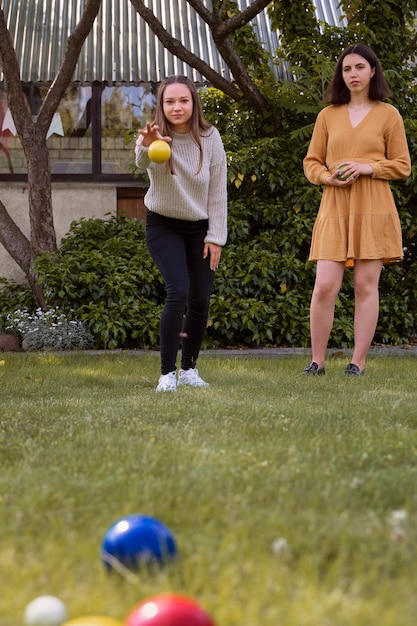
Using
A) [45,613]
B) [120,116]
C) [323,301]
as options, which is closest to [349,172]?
[323,301]

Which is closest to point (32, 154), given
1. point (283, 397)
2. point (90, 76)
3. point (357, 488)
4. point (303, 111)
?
point (90, 76)

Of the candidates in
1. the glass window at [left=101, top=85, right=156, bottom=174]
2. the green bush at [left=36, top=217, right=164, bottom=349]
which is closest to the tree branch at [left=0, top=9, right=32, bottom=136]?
the green bush at [left=36, top=217, right=164, bottom=349]

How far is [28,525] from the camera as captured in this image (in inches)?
79.2

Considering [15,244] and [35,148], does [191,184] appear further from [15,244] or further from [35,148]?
[15,244]

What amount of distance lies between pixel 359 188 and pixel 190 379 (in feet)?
5.38

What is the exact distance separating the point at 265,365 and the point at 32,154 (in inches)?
143

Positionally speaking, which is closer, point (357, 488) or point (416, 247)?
point (357, 488)

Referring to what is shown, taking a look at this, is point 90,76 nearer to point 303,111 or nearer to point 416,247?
point 303,111

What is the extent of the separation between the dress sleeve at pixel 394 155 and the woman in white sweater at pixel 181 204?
1114 mm

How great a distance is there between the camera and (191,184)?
466cm

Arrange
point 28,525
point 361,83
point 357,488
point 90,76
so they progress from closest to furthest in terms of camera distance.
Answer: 1. point 28,525
2. point 357,488
3. point 361,83
4. point 90,76

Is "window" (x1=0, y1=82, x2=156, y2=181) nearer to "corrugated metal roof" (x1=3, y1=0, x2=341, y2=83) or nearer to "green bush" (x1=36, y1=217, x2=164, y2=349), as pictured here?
"corrugated metal roof" (x1=3, y1=0, x2=341, y2=83)

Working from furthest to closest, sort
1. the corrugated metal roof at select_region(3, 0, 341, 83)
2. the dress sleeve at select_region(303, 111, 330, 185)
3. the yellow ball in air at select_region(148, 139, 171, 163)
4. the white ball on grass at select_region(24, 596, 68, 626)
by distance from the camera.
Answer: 1. the corrugated metal roof at select_region(3, 0, 341, 83)
2. the dress sleeve at select_region(303, 111, 330, 185)
3. the yellow ball in air at select_region(148, 139, 171, 163)
4. the white ball on grass at select_region(24, 596, 68, 626)

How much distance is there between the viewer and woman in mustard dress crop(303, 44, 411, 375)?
5367 mm
